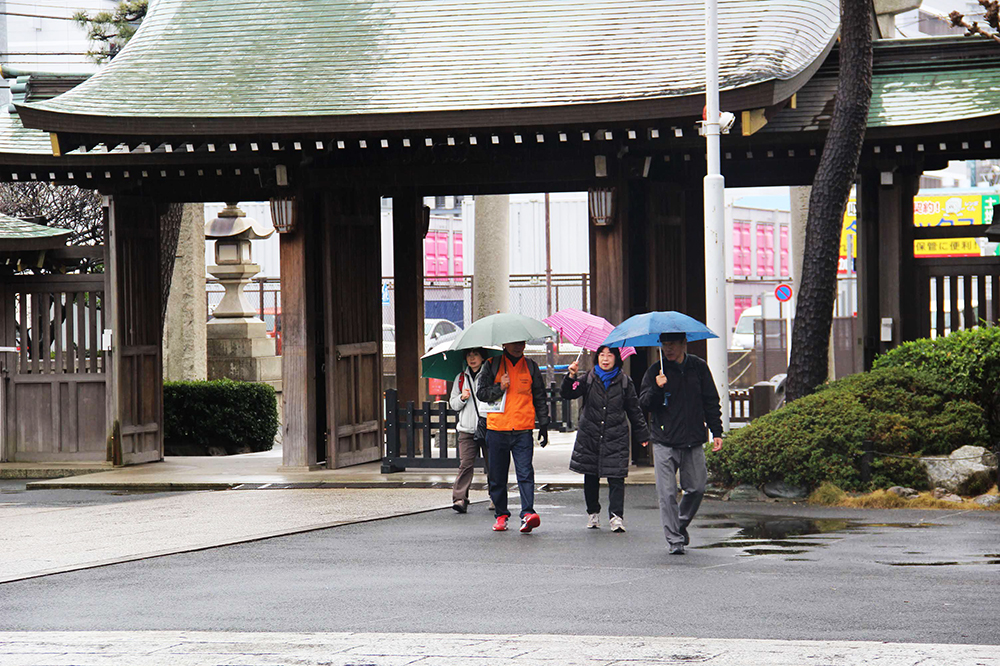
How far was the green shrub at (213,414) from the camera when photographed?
2205cm

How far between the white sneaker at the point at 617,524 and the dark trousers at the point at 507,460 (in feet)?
2.39

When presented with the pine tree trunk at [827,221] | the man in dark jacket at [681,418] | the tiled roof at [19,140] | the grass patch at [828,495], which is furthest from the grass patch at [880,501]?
the tiled roof at [19,140]

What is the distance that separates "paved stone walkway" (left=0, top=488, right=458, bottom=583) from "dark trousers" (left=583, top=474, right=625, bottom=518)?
7.11ft

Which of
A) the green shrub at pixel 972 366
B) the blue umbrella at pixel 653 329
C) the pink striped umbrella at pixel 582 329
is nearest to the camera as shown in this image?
→ the blue umbrella at pixel 653 329

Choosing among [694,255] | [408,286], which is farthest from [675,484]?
[408,286]

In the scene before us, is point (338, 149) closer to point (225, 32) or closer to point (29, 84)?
point (225, 32)

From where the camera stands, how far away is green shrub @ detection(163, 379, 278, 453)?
22047 mm

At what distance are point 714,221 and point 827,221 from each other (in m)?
1.53

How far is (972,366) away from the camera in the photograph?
14531mm

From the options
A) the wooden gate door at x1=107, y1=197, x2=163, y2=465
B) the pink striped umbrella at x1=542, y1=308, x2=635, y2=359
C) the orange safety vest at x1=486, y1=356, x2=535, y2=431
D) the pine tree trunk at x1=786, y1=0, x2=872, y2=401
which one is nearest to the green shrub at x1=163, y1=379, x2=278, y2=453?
the wooden gate door at x1=107, y1=197, x2=163, y2=465

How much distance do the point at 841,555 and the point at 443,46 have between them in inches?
401

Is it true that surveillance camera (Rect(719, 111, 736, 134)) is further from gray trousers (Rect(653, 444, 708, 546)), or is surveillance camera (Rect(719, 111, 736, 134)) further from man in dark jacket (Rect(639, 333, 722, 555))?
gray trousers (Rect(653, 444, 708, 546))

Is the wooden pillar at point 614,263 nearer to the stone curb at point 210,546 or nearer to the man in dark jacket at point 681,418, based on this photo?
the stone curb at point 210,546

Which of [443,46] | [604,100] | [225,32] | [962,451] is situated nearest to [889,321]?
[962,451]
